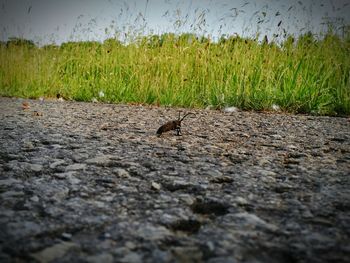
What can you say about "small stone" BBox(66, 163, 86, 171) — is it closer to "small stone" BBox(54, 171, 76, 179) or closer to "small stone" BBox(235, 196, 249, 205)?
"small stone" BBox(54, 171, 76, 179)

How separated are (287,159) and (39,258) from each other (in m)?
1.42

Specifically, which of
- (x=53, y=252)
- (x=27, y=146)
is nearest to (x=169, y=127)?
(x=27, y=146)

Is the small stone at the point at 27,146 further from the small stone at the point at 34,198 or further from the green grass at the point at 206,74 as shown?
the green grass at the point at 206,74

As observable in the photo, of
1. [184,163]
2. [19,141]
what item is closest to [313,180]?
[184,163]

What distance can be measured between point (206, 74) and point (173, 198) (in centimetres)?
382

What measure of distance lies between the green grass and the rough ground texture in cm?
181

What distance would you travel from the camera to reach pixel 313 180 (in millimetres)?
1475

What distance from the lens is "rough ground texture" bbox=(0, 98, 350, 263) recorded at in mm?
888

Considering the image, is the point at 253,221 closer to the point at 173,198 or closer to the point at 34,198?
the point at 173,198

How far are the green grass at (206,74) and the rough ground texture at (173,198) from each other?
5.94 ft

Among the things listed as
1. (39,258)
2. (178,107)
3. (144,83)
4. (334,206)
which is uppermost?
(144,83)

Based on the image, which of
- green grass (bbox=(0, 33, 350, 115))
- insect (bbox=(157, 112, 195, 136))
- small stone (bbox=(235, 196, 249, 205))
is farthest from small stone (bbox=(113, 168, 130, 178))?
green grass (bbox=(0, 33, 350, 115))

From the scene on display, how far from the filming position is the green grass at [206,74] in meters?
4.20

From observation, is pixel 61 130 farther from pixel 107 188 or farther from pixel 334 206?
pixel 334 206
